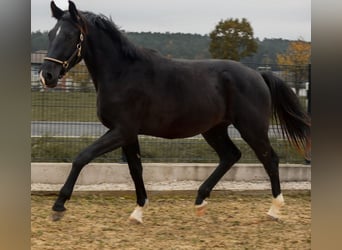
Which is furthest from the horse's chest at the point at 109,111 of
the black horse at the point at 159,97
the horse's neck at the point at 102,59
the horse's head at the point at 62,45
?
the horse's head at the point at 62,45

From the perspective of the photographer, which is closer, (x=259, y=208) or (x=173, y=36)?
(x=259, y=208)

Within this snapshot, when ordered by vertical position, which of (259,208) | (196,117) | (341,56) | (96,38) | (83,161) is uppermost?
(96,38)

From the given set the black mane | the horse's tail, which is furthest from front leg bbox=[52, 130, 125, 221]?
the horse's tail

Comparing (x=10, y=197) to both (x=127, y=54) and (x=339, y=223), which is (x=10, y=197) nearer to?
(x=339, y=223)

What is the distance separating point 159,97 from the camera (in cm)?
454

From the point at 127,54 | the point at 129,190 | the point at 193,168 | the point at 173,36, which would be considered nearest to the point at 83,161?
the point at 127,54

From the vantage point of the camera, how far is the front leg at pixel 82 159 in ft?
13.0

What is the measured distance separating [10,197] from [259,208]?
527 cm

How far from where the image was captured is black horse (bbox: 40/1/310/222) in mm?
4043

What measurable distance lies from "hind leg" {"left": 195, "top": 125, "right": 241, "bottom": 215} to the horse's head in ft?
5.83

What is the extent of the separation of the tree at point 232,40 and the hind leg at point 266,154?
161 inches

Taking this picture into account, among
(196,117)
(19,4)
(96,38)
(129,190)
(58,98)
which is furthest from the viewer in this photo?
(58,98)

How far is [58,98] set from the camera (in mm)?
7066

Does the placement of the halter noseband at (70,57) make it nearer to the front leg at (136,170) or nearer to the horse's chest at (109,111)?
the horse's chest at (109,111)
